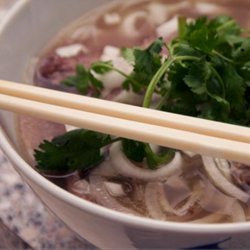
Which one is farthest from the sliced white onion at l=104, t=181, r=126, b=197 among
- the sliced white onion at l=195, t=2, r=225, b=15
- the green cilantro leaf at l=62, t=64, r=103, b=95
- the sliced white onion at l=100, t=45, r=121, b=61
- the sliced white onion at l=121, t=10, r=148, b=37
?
the sliced white onion at l=195, t=2, r=225, b=15

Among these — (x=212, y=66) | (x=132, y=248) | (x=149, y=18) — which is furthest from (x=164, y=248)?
(x=149, y=18)

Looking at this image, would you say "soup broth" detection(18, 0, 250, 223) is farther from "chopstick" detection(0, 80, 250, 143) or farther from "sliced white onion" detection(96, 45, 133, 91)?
"chopstick" detection(0, 80, 250, 143)

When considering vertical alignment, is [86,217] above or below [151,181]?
above

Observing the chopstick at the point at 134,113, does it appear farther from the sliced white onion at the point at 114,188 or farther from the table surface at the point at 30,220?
the table surface at the point at 30,220

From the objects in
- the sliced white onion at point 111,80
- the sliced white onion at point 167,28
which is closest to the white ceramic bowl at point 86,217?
the sliced white onion at point 111,80

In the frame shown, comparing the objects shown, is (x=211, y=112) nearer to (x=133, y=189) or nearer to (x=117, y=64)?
(x=133, y=189)

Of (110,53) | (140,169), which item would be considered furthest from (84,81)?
(140,169)

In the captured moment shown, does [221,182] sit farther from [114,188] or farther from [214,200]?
[114,188]
